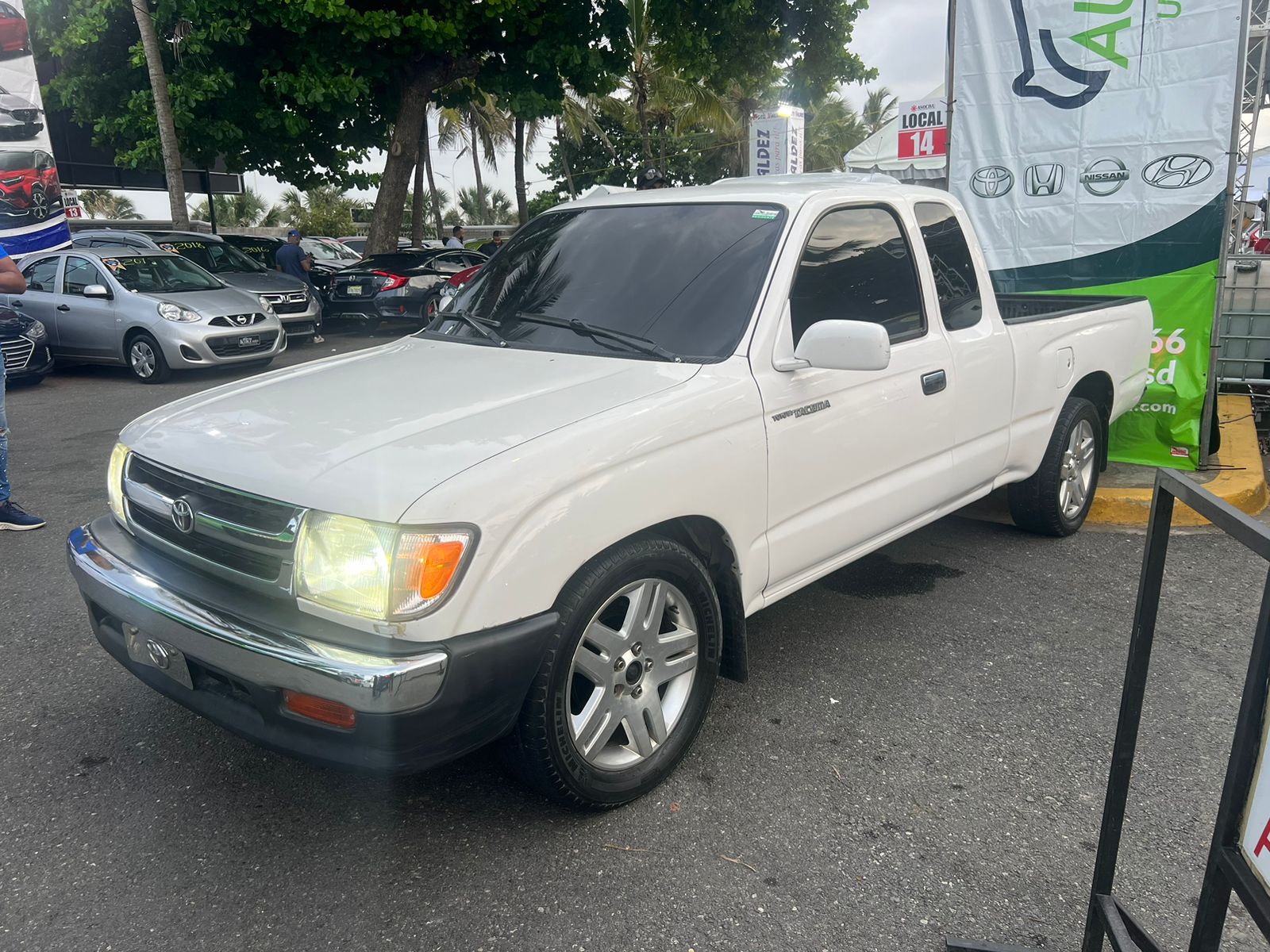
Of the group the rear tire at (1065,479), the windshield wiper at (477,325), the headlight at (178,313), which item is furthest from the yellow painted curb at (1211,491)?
the headlight at (178,313)

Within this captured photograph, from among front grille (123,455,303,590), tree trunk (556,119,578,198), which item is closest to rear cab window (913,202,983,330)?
front grille (123,455,303,590)

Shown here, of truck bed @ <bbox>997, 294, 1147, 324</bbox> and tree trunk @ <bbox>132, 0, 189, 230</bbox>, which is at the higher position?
tree trunk @ <bbox>132, 0, 189, 230</bbox>

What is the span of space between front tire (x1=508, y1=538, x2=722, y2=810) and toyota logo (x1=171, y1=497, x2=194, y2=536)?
106 cm

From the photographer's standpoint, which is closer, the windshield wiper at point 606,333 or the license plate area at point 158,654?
the license plate area at point 158,654

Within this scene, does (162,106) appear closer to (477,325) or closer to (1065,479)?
(477,325)

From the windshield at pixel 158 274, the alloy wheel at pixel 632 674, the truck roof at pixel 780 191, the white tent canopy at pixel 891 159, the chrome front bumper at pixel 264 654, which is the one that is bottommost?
the alloy wheel at pixel 632 674

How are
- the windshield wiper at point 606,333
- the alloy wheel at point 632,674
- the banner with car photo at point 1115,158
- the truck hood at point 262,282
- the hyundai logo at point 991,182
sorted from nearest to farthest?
the alloy wheel at point 632,674 → the windshield wiper at point 606,333 → the banner with car photo at point 1115,158 → the hyundai logo at point 991,182 → the truck hood at point 262,282

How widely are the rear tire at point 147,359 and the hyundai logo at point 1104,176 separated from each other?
9.49 m

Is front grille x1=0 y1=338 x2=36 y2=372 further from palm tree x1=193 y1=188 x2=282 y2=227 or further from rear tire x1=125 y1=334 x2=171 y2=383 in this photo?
palm tree x1=193 y1=188 x2=282 y2=227

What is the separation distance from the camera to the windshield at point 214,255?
555 inches

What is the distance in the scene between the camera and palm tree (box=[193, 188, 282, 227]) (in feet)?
175

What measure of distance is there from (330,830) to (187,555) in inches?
35.0

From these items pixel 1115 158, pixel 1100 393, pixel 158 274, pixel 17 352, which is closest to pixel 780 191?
pixel 1100 393

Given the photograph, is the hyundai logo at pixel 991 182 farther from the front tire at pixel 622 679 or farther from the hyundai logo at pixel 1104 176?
the front tire at pixel 622 679
